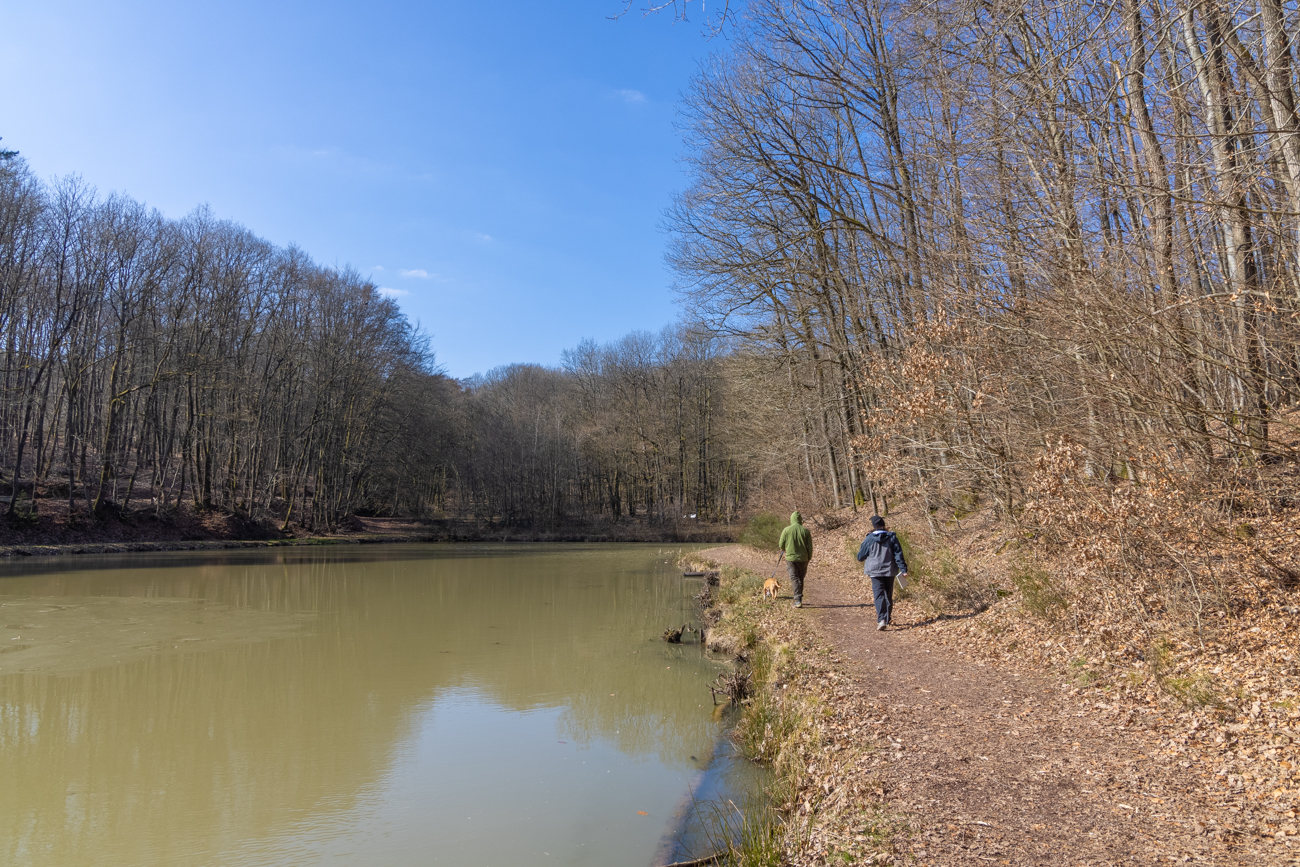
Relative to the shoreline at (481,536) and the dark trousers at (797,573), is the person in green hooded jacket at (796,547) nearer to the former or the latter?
the dark trousers at (797,573)

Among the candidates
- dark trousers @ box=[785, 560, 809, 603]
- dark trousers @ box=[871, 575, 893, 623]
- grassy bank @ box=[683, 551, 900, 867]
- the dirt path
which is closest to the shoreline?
dark trousers @ box=[785, 560, 809, 603]

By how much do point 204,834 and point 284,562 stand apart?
24224 millimetres

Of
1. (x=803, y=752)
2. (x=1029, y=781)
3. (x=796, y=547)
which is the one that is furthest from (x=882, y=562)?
(x=1029, y=781)

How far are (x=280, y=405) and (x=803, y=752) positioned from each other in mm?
40180

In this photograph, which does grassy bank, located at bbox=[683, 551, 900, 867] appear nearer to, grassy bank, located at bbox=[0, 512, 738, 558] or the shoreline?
grassy bank, located at bbox=[0, 512, 738, 558]

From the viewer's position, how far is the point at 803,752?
5898 mm

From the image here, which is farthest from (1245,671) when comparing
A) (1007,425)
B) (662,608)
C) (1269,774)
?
(662,608)

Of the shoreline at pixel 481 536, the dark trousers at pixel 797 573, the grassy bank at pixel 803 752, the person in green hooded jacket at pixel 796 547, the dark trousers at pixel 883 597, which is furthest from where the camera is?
the shoreline at pixel 481 536

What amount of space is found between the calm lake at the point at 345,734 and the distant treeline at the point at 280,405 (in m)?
15.3

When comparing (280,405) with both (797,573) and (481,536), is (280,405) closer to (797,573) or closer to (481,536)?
(481,536)

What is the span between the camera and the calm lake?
560 centimetres

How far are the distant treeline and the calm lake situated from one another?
15.3m

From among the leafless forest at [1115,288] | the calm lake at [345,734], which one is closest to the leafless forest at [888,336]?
the leafless forest at [1115,288]

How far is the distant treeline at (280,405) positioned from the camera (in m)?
29.7
